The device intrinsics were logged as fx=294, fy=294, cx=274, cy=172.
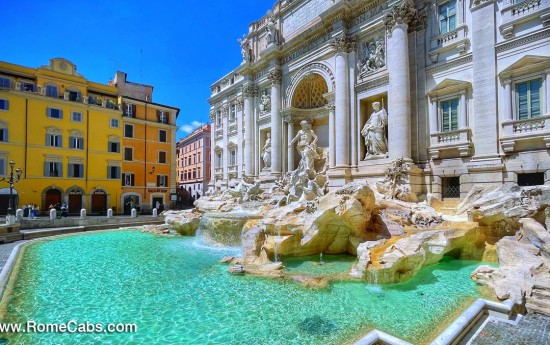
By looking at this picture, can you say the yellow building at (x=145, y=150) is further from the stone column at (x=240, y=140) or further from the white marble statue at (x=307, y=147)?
the white marble statue at (x=307, y=147)

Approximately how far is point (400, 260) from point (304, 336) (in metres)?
3.62

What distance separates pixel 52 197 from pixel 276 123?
21582mm

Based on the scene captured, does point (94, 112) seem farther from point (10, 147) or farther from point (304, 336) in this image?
point (304, 336)

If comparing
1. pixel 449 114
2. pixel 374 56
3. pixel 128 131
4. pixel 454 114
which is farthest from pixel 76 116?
pixel 454 114

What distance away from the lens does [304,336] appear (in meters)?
4.77

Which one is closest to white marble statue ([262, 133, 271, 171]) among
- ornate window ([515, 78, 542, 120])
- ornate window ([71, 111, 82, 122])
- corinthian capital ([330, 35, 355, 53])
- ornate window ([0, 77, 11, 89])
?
corinthian capital ([330, 35, 355, 53])

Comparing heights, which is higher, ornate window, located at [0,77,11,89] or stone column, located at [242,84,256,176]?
ornate window, located at [0,77,11,89]

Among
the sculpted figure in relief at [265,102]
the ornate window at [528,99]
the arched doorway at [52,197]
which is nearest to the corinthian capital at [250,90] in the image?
the sculpted figure in relief at [265,102]

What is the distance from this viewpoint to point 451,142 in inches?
515

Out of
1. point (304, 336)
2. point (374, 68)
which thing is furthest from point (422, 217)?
point (374, 68)

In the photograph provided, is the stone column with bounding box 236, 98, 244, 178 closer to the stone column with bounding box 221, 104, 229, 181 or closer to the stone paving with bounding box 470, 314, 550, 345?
the stone column with bounding box 221, 104, 229, 181

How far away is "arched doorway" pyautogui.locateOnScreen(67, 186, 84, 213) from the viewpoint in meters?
27.2

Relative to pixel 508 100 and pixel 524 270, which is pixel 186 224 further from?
pixel 508 100

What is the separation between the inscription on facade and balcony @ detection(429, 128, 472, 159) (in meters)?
10.9
